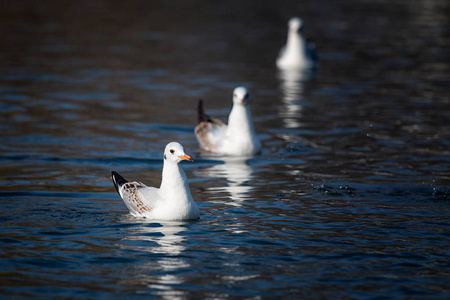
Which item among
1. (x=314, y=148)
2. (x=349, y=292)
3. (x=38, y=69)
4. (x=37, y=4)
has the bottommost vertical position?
(x=349, y=292)

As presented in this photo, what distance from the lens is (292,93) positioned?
22.6m

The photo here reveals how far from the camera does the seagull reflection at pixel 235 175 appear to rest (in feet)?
40.8

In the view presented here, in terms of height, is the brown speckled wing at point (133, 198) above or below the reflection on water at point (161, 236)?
above

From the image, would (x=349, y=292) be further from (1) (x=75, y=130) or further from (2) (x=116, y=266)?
(1) (x=75, y=130)

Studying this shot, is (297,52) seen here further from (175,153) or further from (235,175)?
(175,153)

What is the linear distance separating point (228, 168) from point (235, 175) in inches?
24.8

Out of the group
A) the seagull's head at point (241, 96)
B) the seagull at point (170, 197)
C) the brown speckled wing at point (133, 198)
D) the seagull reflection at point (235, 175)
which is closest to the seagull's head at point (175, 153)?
the seagull at point (170, 197)

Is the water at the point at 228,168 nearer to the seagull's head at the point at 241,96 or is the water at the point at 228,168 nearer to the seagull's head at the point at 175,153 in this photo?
the seagull's head at the point at 175,153

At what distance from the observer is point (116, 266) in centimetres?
924

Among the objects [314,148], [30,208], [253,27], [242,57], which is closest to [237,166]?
[314,148]

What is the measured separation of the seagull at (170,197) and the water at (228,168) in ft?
0.67

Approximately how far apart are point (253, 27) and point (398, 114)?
17.3 m

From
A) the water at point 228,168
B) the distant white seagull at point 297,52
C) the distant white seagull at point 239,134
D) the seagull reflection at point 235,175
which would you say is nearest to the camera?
the water at point 228,168

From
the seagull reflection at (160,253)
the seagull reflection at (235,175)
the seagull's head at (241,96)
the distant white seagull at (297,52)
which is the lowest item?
the seagull reflection at (160,253)
